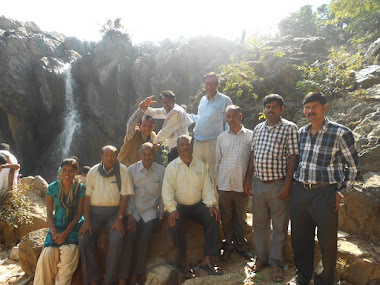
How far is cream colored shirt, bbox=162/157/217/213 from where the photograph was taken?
11.9 ft

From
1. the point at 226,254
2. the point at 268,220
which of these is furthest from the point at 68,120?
the point at 268,220

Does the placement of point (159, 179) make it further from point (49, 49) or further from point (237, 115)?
point (49, 49)

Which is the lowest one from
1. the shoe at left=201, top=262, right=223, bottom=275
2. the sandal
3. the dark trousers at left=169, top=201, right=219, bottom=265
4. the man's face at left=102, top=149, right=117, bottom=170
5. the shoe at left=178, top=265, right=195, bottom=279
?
the shoe at left=178, top=265, right=195, bottom=279

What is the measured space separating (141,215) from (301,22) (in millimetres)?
30978

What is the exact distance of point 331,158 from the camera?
9.07ft

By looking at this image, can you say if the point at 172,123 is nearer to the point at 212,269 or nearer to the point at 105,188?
the point at 105,188

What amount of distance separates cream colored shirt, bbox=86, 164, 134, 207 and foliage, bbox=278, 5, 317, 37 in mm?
28826

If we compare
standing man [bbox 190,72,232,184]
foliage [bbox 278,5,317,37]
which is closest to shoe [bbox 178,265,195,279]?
standing man [bbox 190,72,232,184]

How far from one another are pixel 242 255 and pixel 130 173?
78.4 inches

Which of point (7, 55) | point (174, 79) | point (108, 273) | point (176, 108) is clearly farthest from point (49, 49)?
point (108, 273)

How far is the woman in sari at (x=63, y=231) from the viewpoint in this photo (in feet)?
11.4

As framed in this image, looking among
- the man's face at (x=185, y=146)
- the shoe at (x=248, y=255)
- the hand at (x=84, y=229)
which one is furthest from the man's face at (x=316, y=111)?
the hand at (x=84, y=229)

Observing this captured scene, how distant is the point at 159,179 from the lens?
393 centimetres

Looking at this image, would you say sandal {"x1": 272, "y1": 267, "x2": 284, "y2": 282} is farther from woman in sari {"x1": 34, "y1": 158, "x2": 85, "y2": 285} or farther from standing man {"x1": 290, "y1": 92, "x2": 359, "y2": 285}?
woman in sari {"x1": 34, "y1": 158, "x2": 85, "y2": 285}
